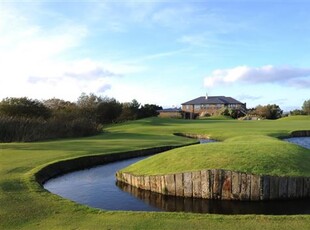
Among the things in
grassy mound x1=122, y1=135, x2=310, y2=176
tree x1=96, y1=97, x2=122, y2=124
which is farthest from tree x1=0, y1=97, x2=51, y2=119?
grassy mound x1=122, y1=135, x2=310, y2=176

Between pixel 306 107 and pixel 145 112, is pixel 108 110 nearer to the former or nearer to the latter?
pixel 145 112

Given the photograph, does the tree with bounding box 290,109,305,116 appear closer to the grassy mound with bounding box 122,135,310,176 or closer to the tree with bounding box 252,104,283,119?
the tree with bounding box 252,104,283,119

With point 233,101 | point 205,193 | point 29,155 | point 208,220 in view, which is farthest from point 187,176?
point 233,101

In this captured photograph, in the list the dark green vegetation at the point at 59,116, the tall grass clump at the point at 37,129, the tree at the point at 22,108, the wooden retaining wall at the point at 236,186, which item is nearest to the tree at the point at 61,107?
the dark green vegetation at the point at 59,116

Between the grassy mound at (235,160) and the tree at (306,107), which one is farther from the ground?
the tree at (306,107)

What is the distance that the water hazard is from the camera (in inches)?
594

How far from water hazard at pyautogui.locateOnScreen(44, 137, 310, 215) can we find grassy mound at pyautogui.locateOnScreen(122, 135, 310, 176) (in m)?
1.43

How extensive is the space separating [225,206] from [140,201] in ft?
12.2

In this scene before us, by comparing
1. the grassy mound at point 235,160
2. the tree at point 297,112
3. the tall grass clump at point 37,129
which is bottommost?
the grassy mound at point 235,160

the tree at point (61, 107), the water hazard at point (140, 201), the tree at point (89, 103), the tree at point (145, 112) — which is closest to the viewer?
the water hazard at point (140, 201)

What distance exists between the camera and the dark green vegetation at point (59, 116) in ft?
128

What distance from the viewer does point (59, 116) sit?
57.6m

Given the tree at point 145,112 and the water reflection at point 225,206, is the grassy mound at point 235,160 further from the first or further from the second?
the tree at point 145,112

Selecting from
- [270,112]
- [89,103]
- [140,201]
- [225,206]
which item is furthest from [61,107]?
[270,112]
